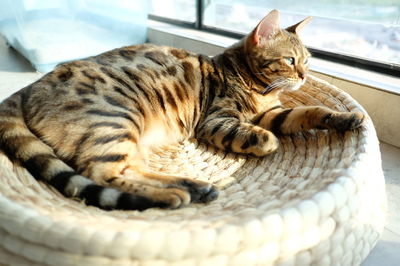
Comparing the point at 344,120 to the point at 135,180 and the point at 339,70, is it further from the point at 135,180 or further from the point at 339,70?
the point at 339,70

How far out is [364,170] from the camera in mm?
940

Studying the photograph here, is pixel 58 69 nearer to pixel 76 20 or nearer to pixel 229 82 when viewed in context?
pixel 229 82

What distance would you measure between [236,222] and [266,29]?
0.98 m

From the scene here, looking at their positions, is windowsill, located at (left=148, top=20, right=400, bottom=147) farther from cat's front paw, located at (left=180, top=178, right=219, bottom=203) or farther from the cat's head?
cat's front paw, located at (left=180, top=178, right=219, bottom=203)

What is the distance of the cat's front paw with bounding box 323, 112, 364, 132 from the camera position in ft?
3.76

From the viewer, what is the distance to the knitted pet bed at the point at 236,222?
27.0 inches

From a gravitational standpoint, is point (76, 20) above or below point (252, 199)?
above

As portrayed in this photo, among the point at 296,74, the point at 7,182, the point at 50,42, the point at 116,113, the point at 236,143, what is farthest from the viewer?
the point at 50,42

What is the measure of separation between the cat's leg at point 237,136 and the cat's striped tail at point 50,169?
1.50 ft

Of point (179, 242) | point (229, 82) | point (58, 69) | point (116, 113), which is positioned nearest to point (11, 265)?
point (179, 242)

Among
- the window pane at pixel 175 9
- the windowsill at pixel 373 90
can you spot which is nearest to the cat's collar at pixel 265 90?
the windowsill at pixel 373 90

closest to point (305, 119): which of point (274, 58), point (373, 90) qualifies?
point (274, 58)

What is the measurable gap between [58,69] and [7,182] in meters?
0.48

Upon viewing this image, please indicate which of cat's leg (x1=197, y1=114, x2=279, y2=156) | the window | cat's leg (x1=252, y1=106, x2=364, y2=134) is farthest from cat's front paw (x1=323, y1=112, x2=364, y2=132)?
the window
